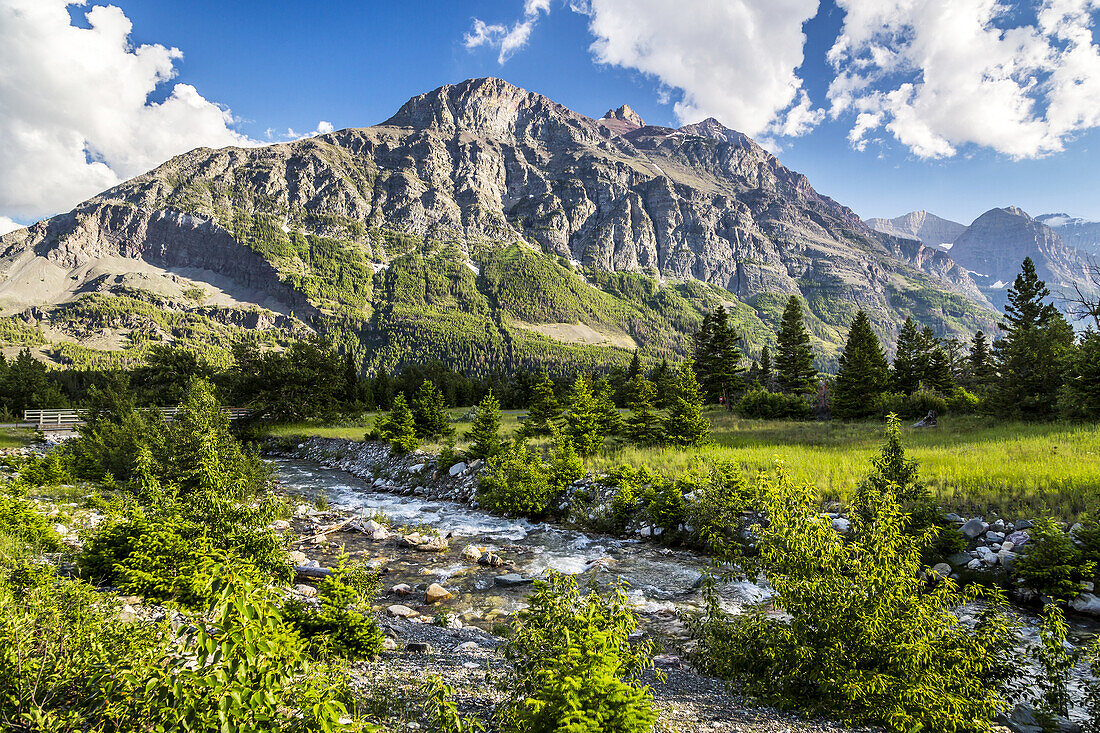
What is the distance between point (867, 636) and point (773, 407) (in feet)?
125

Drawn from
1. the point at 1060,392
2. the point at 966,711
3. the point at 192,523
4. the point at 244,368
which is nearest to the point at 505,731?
the point at 966,711

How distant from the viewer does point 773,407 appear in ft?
130

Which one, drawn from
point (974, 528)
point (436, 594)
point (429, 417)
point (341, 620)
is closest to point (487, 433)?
point (429, 417)

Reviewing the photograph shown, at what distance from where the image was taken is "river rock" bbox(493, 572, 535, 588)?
1155cm

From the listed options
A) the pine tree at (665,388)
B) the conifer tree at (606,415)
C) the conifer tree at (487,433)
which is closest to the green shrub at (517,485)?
the conifer tree at (487,433)

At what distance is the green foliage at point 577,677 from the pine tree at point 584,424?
17.6 metres

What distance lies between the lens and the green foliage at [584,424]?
22.9m

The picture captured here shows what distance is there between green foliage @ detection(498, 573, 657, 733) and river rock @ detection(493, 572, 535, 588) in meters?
6.62

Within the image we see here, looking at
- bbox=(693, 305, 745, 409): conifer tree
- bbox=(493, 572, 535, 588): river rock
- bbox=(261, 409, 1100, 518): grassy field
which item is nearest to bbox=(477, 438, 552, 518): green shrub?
bbox=(261, 409, 1100, 518): grassy field

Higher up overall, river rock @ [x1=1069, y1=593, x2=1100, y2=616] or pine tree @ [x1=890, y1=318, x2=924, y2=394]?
pine tree @ [x1=890, y1=318, x2=924, y2=394]

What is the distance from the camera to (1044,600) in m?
9.20

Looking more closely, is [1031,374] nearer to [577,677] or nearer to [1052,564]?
[1052,564]

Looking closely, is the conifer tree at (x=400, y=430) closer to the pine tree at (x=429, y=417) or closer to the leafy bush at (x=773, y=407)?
the pine tree at (x=429, y=417)

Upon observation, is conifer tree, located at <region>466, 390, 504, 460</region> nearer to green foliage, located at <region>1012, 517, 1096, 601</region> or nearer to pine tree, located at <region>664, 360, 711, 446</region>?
pine tree, located at <region>664, 360, 711, 446</region>
